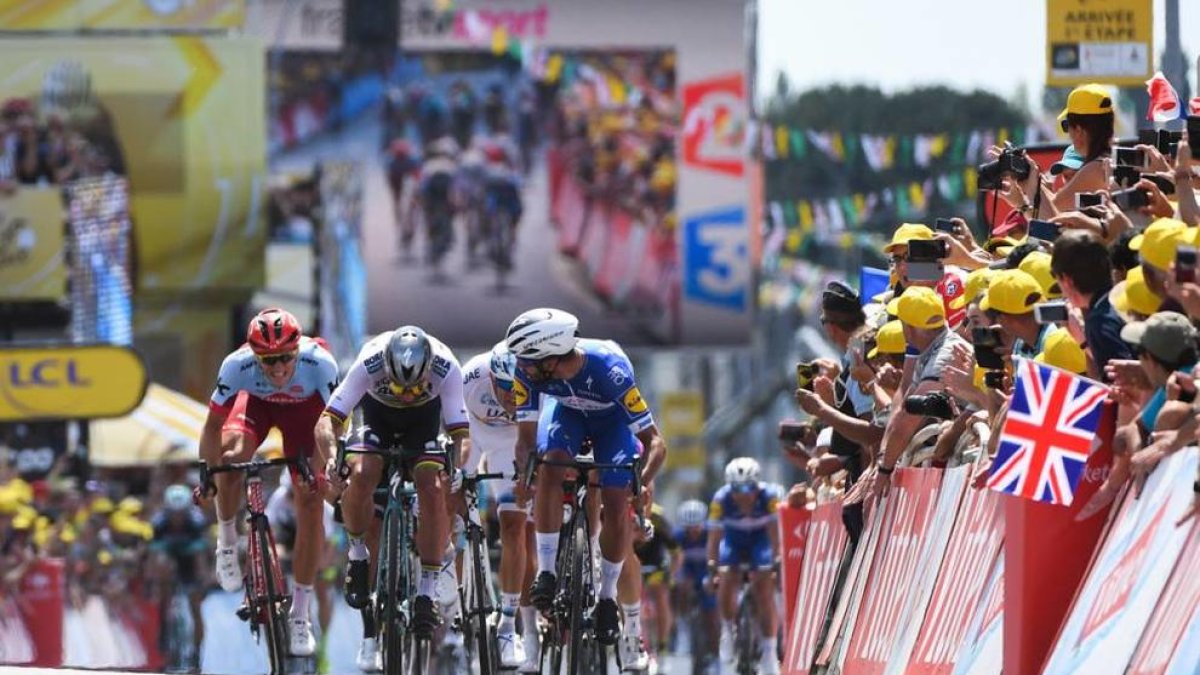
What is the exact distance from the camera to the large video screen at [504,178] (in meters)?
44.5

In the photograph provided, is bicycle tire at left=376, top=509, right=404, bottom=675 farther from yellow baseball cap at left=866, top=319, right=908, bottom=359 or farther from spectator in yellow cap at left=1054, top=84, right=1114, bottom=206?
spectator in yellow cap at left=1054, top=84, right=1114, bottom=206

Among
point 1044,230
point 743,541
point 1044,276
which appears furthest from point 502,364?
point 743,541

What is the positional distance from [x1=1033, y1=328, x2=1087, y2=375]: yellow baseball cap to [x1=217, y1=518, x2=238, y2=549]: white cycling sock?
5.65 metres

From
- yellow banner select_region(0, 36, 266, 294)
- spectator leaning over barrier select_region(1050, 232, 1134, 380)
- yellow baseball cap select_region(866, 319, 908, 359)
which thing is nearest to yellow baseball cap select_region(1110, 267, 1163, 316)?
spectator leaning over barrier select_region(1050, 232, 1134, 380)

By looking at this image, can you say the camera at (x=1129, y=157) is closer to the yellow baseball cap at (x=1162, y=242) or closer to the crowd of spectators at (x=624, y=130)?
the yellow baseball cap at (x=1162, y=242)

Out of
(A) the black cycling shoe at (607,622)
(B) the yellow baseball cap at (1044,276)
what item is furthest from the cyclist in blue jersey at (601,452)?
(B) the yellow baseball cap at (1044,276)

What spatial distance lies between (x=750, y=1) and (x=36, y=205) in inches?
439

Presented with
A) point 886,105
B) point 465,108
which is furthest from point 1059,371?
point 886,105

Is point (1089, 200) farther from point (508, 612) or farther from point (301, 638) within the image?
point (508, 612)

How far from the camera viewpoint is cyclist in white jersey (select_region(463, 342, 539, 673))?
15352 mm

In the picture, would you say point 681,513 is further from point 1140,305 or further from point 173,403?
point 1140,305

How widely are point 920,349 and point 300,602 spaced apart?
3805 mm

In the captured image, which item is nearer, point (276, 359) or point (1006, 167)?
point (1006, 167)

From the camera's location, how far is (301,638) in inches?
569
